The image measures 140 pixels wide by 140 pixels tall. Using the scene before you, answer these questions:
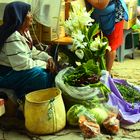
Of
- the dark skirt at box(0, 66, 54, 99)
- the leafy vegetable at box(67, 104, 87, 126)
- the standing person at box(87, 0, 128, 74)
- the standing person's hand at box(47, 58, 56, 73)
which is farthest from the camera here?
the standing person at box(87, 0, 128, 74)

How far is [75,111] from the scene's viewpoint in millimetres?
2779

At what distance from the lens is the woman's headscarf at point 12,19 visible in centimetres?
278

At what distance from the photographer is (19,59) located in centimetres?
279

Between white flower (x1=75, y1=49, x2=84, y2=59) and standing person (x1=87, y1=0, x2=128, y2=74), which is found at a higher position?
standing person (x1=87, y1=0, x2=128, y2=74)

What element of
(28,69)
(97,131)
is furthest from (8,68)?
(97,131)

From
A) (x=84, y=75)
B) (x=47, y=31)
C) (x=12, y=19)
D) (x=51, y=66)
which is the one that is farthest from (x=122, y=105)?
(x=12, y=19)

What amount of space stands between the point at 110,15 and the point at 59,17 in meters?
0.60

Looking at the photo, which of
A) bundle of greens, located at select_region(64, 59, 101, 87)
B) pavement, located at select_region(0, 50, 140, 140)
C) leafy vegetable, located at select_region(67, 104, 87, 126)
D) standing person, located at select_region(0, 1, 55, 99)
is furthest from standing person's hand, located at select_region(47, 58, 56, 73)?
pavement, located at select_region(0, 50, 140, 140)

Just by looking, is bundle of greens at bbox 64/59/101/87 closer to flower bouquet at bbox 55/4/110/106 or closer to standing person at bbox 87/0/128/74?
flower bouquet at bbox 55/4/110/106

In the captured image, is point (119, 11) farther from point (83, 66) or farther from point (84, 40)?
point (83, 66)

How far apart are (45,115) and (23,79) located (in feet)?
1.41

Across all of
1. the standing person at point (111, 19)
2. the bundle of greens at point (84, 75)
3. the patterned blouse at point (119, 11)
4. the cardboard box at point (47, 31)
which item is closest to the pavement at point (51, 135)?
the bundle of greens at point (84, 75)

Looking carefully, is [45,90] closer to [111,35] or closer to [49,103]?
[49,103]

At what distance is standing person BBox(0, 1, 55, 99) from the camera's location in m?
2.79
